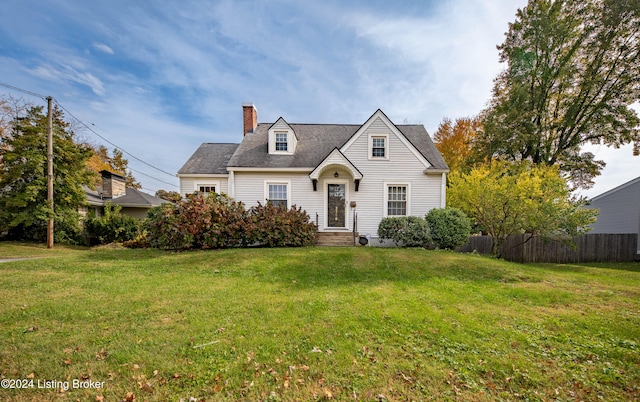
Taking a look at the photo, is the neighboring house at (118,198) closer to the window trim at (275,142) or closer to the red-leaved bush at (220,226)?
the red-leaved bush at (220,226)

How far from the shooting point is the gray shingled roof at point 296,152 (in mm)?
13344

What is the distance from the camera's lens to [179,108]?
19.8m

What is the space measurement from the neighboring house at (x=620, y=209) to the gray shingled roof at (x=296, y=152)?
11806mm

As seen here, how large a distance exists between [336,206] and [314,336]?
31.9 feet

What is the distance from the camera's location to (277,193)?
1333cm

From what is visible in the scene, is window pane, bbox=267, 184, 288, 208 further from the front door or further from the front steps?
the front steps

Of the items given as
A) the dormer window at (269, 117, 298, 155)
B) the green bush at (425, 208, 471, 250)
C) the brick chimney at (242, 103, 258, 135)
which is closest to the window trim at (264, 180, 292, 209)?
the dormer window at (269, 117, 298, 155)

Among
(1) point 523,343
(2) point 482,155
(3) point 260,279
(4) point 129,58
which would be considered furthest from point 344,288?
(2) point 482,155

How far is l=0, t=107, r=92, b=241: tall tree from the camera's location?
45.0ft

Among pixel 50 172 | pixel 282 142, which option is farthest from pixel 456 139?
pixel 50 172

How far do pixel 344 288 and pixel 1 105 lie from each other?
98.5ft

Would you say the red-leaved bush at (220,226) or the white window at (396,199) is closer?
the red-leaved bush at (220,226)

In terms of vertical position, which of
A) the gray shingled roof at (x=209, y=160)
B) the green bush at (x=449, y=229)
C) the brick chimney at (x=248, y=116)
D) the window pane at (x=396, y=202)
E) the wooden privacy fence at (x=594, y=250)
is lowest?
the wooden privacy fence at (x=594, y=250)

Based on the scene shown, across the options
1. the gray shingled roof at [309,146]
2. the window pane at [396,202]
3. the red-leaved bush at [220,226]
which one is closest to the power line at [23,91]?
the red-leaved bush at [220,226]
